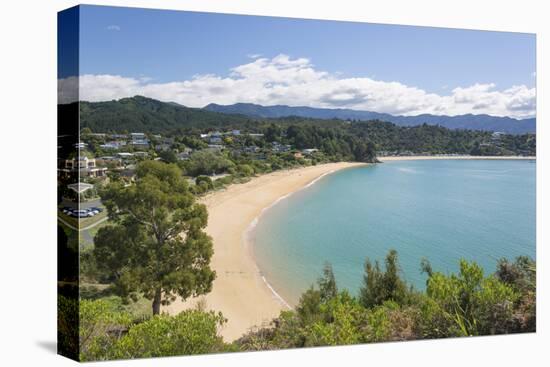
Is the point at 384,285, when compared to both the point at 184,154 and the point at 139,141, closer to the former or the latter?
the point at 184,154

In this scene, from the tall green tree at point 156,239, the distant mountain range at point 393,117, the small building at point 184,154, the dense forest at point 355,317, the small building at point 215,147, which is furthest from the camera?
the distant mountain range at point 393,117

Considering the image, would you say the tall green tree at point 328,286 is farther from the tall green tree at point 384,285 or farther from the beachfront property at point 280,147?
the beachfront property at point 280,147

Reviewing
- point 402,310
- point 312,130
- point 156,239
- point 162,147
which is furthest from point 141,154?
point 402,310

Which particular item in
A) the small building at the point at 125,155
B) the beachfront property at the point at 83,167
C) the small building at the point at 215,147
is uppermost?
the small building at the point at 215,147

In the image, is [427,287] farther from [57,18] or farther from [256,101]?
[57,18]

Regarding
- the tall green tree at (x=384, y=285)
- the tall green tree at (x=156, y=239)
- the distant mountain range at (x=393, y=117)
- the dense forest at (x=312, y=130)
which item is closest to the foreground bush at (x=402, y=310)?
the tall green tree at (x=384, y=285)

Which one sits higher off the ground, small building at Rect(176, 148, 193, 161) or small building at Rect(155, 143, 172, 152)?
small building at Rect(155, 143, 172, 152)

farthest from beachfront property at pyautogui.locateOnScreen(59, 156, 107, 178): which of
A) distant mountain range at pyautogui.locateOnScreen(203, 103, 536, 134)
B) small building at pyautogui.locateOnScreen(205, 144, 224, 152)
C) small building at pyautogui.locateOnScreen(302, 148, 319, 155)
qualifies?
small building at pyautogui.locateOnScreen(302, 148, 319, 155)

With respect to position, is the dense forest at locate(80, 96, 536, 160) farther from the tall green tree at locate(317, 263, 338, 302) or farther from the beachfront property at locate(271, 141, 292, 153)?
the tall green tree at locate(317, 263, 338, 302)
